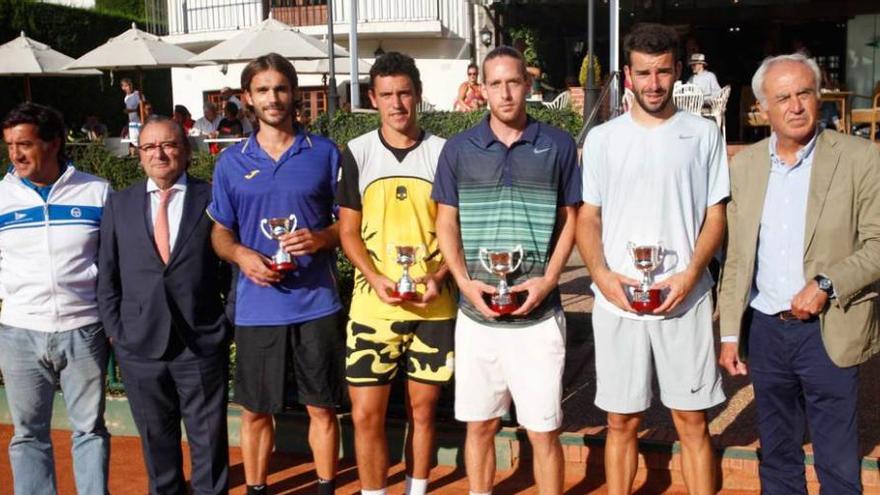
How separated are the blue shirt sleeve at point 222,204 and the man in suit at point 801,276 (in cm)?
222

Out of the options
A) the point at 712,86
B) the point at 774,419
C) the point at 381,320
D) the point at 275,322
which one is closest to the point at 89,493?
the point at 275,322

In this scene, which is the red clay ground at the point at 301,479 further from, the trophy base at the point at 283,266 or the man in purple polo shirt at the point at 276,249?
the trophy base at the point at 283,266

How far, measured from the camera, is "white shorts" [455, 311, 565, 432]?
444 cm

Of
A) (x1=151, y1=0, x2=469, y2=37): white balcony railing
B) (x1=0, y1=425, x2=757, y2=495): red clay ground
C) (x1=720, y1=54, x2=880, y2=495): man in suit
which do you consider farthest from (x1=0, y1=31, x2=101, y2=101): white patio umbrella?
(x1=720, y1=54, x2=880, y2=495): man in suit

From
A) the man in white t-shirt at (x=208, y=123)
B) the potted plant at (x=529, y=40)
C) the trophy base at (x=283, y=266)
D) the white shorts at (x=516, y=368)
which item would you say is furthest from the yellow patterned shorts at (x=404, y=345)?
the potted plant at (x=529, y=40)

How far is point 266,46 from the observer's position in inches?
760

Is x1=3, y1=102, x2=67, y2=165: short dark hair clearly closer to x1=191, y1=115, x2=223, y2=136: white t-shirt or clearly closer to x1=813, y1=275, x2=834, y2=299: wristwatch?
x1=813, y1=275, x2=834, y2=299: wristwatch

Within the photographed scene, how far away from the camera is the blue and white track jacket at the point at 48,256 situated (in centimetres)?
464

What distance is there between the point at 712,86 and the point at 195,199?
41.7ft

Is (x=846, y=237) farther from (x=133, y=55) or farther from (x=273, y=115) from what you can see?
(x=133, y=55)

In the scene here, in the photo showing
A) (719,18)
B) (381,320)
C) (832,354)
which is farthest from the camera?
(719,18)

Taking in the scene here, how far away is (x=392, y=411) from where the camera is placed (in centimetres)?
611

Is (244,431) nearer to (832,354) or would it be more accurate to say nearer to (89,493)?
(89,493)

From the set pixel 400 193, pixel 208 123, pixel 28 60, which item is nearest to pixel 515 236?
pixel 400 193
